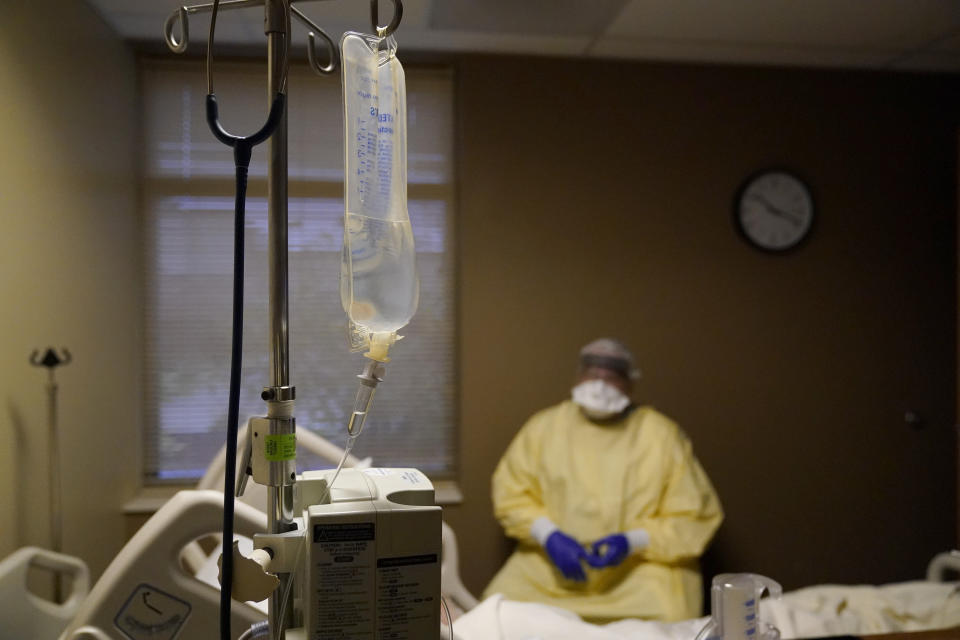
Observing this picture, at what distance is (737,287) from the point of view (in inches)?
120

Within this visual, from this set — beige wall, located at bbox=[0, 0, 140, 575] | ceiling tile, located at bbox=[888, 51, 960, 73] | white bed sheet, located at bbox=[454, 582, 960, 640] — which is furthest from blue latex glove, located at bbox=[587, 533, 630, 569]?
ceiling tile, located at bbox=[888, 51, 960, 73]

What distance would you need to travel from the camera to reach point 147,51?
2783mm

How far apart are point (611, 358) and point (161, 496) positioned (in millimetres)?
1838

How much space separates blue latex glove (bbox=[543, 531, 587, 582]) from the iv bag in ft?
5.72

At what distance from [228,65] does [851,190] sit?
8.75ft

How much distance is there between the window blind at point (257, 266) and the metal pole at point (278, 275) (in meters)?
2.15

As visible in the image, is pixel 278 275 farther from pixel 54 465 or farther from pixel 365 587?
pixel 54 465

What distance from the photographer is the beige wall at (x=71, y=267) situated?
1.91 metres

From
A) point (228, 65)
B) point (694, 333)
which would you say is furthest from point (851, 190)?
point (228, 65)

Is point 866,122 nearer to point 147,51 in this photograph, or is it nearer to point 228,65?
point 228,65

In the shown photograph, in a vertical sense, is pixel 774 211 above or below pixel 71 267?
above

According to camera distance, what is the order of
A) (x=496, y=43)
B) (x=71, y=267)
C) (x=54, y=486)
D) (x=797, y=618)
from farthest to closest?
1. (x=496, y=43)
2. (x=71, y=267)
3. (x=54, y=486)
4. (x=797, y=618)

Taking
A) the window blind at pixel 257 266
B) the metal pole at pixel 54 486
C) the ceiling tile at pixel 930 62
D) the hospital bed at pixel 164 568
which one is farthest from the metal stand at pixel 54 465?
the ceiling tile at pixel 930 62

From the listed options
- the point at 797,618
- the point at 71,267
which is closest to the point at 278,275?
the point at 797,618
